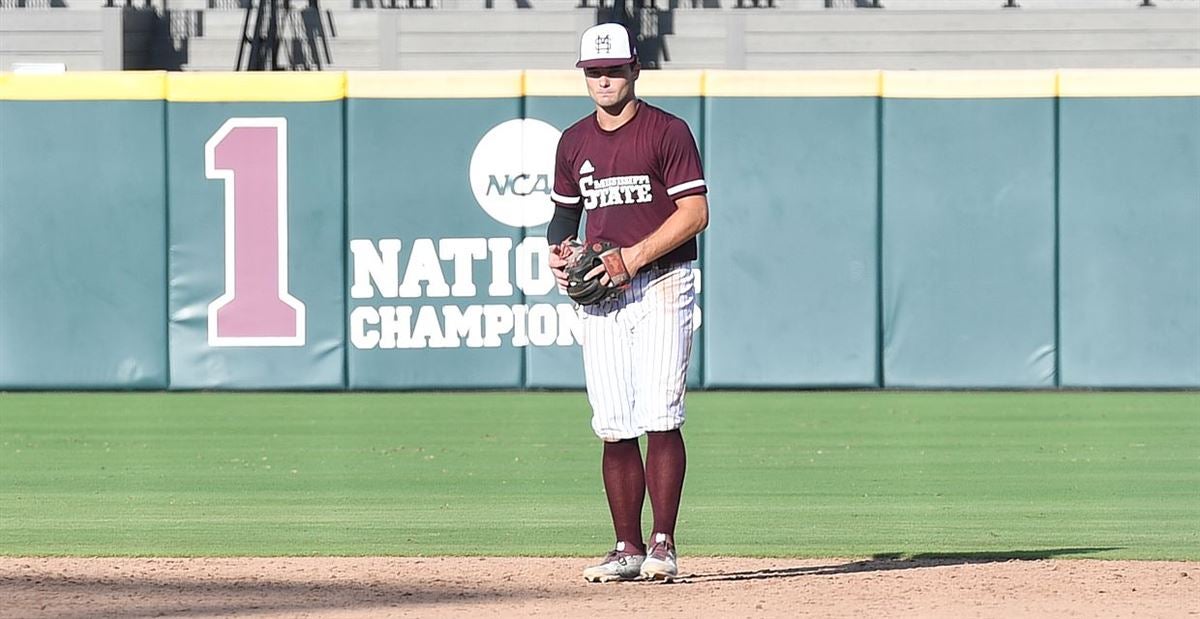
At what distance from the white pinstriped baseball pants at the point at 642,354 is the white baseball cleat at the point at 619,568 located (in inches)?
14.3

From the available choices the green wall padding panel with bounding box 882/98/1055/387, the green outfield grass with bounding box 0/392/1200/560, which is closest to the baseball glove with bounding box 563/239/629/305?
the green outfield grass with bounding box 0/392/1200/560

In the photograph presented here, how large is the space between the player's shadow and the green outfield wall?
677 cm

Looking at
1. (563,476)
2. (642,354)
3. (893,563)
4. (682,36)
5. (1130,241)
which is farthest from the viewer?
(682,36)

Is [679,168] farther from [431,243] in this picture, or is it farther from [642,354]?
[431,243]

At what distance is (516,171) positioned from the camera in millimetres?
13062

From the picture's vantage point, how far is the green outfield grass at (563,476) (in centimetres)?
657

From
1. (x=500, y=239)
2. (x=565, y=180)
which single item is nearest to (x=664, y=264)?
(x=565, y=180)

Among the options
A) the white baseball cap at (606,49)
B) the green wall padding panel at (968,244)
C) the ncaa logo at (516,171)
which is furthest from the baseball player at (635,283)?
the green wall padding panel at (968,244)

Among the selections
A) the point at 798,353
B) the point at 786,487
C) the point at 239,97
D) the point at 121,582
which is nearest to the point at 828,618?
the point at 121,582

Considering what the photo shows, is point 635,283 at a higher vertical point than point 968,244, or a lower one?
lower

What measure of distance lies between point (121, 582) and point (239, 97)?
26.1 ft

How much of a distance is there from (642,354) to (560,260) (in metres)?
0.38

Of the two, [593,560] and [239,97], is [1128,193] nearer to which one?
[239,97]

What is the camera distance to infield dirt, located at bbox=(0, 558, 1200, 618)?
5023mm
